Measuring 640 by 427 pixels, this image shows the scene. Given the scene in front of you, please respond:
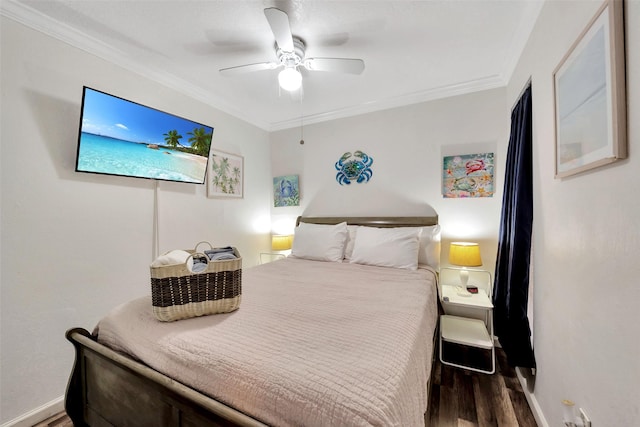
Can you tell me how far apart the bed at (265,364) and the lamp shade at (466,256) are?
0.79m

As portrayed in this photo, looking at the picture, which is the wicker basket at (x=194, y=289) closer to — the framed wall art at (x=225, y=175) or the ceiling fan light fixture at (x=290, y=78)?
the ceiling fan light fixture at (x=290, y=78)

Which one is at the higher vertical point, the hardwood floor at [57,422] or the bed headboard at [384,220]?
the bed headboard at [384,220]

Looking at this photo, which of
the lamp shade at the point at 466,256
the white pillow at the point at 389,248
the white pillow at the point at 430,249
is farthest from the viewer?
the white pillow at the point at 430,249

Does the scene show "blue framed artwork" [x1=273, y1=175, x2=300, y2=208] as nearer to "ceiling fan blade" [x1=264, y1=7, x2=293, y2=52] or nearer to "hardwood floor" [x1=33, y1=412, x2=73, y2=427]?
"ceiling fan blade" [x1=264, y1=7, x2=293, y2=52]

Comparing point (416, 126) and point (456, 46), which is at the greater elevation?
point (456, 46)

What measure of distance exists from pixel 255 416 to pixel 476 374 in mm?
1950

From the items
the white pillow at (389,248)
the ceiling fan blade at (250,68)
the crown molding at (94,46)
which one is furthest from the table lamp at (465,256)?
the crown molding at (94,46)

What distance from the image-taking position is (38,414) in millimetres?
1568

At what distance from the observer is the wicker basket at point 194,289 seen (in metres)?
1.15

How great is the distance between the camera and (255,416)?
0.76 metres

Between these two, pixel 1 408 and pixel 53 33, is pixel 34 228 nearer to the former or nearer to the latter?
pixel 1 408

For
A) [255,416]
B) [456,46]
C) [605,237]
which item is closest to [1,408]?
[255,416]

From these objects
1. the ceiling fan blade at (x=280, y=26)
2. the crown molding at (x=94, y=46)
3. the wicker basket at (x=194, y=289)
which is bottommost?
the wicker basket at (x=194, y=289)

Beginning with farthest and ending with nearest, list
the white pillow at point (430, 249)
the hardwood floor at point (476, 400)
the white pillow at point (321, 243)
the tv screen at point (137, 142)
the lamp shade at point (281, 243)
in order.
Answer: the lamp shade at point (281, 243), the white pillow at point (321, 243), the white pillow at point (430, 249), the tv screen at point (137, 142), the hardwood floor at point (476, 400)
